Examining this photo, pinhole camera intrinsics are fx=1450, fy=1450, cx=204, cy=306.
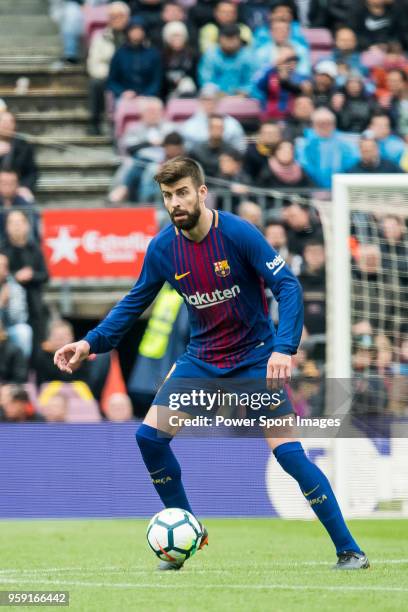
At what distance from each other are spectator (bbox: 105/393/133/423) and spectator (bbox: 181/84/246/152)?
10.1 feet

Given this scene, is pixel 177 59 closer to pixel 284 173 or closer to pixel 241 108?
pixel 241 108

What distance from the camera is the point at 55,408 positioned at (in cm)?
1252

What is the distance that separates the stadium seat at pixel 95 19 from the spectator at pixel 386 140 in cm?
401

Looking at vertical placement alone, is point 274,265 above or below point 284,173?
above

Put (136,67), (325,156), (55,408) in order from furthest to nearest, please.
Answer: (136,67) < (325,156) < (55,408)

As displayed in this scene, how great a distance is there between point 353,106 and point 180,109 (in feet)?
6.24

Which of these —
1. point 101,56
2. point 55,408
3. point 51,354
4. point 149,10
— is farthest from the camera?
point 149,10

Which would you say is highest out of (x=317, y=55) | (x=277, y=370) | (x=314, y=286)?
(x=277, y=370)

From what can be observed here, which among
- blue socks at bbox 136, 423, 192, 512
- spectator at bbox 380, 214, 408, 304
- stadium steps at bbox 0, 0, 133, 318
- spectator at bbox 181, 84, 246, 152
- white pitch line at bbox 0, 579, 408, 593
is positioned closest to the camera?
white pitch line at bbox 0, 579, 408, 593

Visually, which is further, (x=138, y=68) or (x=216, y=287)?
(x=138, y=68)

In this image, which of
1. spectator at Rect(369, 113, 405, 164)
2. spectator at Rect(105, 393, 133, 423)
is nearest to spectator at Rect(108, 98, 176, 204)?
spectator at Rect(369, 113, 405, 164)

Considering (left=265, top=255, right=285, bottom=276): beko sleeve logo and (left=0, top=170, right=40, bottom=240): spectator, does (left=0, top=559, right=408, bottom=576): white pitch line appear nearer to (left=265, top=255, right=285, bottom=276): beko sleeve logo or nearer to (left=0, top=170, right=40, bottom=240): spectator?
(left=265, top=255, right=285, bottom=276): beko sleeve logo

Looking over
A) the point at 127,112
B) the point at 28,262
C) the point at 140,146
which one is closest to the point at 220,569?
the point at 28,262

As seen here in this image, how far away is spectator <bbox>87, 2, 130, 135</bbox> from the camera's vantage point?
16.8 metres
